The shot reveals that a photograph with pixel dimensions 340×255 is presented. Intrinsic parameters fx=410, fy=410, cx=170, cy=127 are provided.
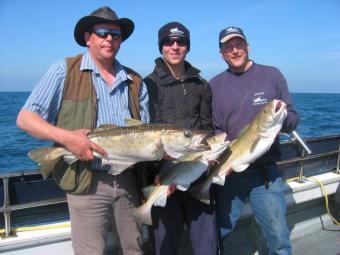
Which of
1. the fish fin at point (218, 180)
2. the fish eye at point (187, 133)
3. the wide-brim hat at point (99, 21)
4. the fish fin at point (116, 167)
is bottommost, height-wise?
the fish fin at point (218, 180)

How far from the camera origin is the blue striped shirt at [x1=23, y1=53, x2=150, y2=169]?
3240mm

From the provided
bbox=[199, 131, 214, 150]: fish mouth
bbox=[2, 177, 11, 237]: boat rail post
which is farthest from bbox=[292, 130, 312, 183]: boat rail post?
bbox=[2, 177, 11, 237]: boat rail post

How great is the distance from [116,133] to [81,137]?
11.8 inches

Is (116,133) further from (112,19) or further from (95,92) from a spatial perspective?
(112,19)

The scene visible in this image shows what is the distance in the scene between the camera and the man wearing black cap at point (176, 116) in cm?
386

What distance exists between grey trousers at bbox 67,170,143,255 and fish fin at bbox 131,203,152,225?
0.30 ft

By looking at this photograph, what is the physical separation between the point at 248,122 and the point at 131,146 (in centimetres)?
141

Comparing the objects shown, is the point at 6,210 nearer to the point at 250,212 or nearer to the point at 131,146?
the point at 131,146

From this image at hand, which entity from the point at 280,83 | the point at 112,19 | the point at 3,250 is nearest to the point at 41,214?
the point at 3,250

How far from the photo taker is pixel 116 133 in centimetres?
336

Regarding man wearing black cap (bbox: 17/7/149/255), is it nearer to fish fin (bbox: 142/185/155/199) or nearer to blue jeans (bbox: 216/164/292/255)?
fish fin (bbox: 142/185/155/199)

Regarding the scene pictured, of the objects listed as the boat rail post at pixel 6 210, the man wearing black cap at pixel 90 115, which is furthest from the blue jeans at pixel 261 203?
the boat rail post at pixel 6 210

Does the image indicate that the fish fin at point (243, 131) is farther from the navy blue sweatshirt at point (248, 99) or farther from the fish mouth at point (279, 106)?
the fish mouth at point (279, 106)

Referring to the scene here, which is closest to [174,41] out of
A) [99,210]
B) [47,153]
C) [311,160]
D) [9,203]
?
[47,153]
